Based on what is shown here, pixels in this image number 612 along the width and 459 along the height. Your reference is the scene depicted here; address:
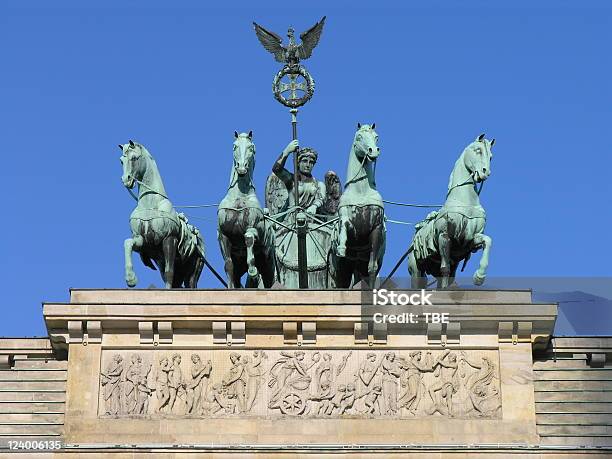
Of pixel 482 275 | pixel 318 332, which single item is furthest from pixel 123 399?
pixel 482 275

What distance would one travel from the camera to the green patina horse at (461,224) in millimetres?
32250

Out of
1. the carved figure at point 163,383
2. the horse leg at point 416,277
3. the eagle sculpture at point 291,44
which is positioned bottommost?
the carved figure at point 163,383

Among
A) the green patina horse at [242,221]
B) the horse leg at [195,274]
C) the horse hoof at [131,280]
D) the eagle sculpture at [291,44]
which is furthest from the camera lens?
the eagle sculpture at [291,44]

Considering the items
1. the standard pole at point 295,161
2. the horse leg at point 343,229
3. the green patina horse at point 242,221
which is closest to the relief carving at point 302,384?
the horse leg at point 343,229

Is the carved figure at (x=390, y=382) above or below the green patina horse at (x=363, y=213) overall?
below

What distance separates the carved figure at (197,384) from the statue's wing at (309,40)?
22.4ft

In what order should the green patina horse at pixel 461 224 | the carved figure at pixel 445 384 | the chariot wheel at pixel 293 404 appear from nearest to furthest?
the chariot wheel at pixel 293 404 < the carved figure at pixel 445 384 < the green patina horse at pixel 461 224

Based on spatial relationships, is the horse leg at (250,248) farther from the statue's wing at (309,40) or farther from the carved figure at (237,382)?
the statue's wing at (309,40)

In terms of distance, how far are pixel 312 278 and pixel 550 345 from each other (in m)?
5.27

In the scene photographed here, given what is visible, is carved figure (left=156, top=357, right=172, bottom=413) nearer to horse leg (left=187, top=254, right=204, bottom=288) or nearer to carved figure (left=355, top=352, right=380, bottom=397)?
horse leg (left=187, top=254, right=204, bottom=288)

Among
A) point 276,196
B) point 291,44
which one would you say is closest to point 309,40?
point 291,44

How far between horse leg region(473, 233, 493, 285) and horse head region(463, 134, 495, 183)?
84 cm

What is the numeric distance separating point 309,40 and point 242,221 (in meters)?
4.90

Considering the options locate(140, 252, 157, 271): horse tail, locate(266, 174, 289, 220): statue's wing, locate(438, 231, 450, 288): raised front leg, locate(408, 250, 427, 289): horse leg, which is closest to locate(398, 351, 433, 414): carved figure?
locate(438, 231, 450, 288): raised front leg
